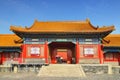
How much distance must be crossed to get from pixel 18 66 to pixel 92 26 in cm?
1132

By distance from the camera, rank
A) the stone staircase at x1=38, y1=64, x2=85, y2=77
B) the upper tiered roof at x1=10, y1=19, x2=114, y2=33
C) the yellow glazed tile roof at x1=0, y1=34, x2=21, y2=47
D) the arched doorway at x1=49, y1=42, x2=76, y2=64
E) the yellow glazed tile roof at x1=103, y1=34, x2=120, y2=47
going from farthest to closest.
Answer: the yellow glazed tile roof at x1=0, y1=34, x2=21, y2=47, the yellow glazed tile roof at x1=103, y1=34, x2=120, y2=47, the arched doorway at x1=49, y1=42, x2=76, y2=64, the upper tiered roof at x1=10, y1=19, x2=114, y2=33, the stone staircase at x1=38, y1=64, x2=85, y2=77

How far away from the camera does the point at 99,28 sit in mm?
27922

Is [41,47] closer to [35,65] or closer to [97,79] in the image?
[35,65]

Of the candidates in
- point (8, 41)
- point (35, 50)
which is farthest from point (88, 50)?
point (8, 41)

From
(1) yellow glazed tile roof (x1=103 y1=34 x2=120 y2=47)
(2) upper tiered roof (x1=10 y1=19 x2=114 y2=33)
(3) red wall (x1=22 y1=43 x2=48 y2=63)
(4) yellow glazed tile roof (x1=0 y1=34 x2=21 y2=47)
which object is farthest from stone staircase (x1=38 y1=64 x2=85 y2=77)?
(4) yellow glazed tile roof (x1=0 y1=34 x2=21 y2=47)

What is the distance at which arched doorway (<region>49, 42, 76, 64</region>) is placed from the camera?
3059cm

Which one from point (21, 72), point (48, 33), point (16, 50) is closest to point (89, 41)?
point (48, 33)

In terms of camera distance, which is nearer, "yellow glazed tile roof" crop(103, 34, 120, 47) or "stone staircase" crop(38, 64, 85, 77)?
"stone staircase" crop(38, 64, 85, 77)

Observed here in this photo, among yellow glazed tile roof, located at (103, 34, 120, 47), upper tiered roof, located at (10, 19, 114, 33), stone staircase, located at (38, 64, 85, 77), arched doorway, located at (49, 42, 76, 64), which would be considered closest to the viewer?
stone staircase, located at (38, 64, 85, 77)

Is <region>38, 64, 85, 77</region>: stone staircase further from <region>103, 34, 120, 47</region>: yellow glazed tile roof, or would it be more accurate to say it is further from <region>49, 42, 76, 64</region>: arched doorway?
<region>103, 34, 120, 47</region>: yellow glazed tile roof

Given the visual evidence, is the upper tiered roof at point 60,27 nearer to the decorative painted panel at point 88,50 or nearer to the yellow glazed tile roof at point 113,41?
the decorative painted panel at point 88,50

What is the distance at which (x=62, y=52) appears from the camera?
37438 millimetres

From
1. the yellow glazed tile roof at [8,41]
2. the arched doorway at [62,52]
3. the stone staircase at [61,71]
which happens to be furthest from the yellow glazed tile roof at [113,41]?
the yellow glazed tile roof at [8,41]

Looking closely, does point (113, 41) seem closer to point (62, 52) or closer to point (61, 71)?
point (62, 52)
